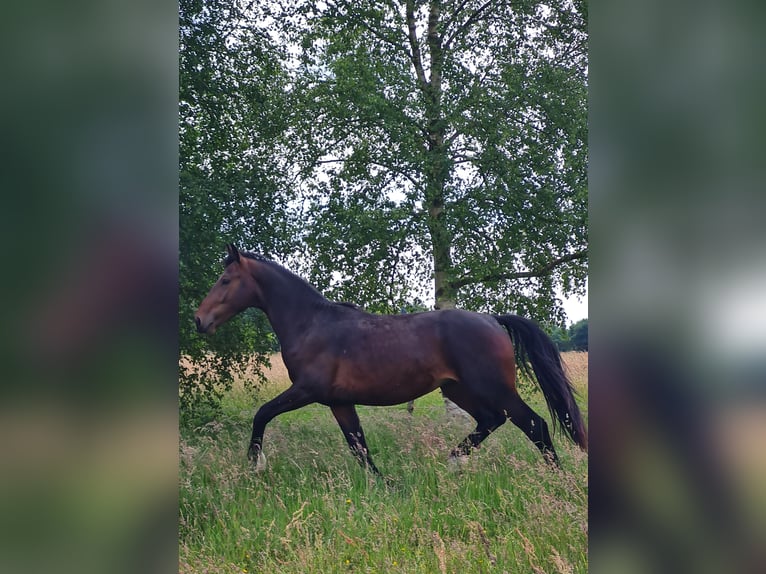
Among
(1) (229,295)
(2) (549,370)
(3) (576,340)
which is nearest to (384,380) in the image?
(2) (549,370)

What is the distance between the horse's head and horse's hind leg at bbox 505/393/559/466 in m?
2.26

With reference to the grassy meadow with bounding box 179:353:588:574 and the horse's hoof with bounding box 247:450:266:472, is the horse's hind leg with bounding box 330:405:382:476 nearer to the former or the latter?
the grassy meadow with bounding box 179:353:588:574

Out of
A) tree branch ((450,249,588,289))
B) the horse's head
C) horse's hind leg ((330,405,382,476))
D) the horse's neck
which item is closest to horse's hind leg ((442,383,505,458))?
horse's hind leg ((330,405,382,476))

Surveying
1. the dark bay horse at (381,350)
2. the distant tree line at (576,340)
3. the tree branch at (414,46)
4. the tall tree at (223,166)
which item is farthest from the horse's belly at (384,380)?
the distant tree line at (576,340)

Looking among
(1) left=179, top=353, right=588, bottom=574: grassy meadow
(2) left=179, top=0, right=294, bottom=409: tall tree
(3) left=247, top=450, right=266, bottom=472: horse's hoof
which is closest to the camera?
(1) left=179, top=353, right=588, bottom=574: grassy meadow

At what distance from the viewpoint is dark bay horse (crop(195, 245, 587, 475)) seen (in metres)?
5.19

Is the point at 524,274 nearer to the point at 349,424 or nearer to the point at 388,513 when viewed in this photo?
the point at 349,424

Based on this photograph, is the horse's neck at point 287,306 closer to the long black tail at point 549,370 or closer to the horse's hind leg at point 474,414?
the horse's hind leg at point 474,414

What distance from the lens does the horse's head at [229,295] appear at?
5.04 m

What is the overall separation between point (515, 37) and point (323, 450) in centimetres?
595

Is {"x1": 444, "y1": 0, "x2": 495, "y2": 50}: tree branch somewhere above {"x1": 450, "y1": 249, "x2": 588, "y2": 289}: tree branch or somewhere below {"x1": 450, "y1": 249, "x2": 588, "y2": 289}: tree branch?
above

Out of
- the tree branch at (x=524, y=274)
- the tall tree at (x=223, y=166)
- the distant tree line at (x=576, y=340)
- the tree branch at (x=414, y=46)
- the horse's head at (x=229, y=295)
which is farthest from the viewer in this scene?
the distant tree line at (x=576, y=340)

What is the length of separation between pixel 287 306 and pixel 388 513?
2.15 meters
